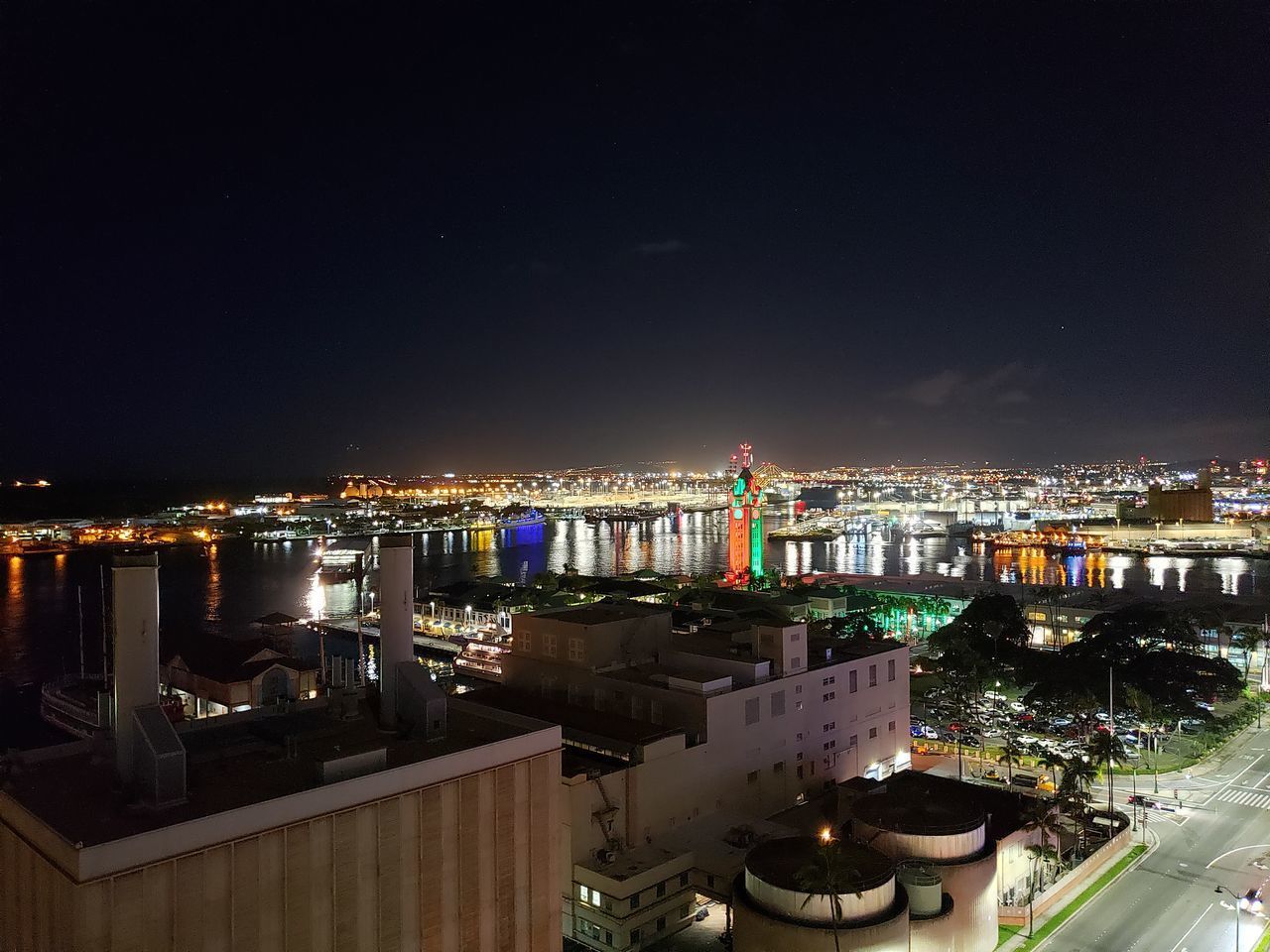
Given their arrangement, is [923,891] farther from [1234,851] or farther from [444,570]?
[444,570]

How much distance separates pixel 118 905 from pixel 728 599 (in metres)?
13.3

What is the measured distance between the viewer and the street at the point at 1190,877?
17.1 feet

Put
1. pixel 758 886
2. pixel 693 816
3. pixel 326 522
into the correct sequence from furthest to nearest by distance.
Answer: pixel 326 522 < pixel 693 816 < pixel 758 886

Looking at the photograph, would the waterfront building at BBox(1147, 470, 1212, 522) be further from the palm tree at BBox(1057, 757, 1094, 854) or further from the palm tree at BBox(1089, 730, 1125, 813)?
the palm tree at BBox(1057, 757, 1094, 854)

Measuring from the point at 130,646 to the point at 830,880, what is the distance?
11.6ft

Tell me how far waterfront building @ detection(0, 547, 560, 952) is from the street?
3.75m

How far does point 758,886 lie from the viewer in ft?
15.4

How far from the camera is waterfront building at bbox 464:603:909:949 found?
5520mm

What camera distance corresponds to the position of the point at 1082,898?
18.9 feet

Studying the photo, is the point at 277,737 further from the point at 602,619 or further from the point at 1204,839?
the point at 1204,839

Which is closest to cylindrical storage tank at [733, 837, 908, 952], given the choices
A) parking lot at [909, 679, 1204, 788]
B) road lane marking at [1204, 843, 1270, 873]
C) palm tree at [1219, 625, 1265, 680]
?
road lane marking at [1204, 843, 1270, 873]

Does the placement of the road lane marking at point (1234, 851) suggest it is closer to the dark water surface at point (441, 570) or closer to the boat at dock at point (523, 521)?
the dark water surface at point (441, 570)

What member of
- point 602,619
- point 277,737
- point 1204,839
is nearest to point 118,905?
point 277,737

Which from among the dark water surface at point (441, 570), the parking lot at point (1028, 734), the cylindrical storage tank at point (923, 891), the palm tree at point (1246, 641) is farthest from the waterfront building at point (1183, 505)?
the cylindrical storage tank at point (923, 891)
